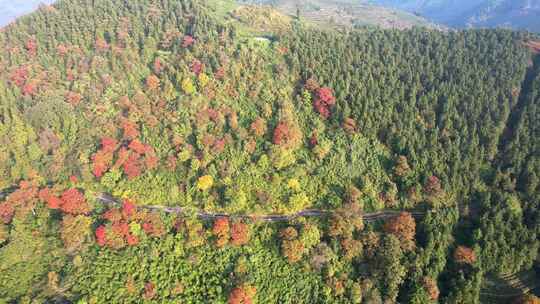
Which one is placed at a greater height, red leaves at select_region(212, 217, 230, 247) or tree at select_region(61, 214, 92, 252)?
red leaves at select_region(212, 217, 230, 247)

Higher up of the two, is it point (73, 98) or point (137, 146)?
point (73, 98)

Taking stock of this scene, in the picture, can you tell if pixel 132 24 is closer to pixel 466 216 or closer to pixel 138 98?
pixel 138 98

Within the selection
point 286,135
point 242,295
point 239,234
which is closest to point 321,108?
point 286,135

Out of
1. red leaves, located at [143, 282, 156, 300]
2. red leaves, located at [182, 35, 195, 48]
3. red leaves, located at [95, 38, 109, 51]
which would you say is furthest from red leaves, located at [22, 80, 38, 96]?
red leaves, located at [143, 282, 156, 300]

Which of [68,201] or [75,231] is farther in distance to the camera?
[68,201]

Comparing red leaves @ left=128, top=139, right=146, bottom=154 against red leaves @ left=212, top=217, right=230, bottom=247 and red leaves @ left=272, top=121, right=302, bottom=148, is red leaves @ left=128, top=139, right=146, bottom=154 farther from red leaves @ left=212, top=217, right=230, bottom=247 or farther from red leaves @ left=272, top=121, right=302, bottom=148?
red leaves @ left=272, top=121, right=302, bottom=148

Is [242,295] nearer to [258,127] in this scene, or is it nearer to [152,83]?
[258,127]
